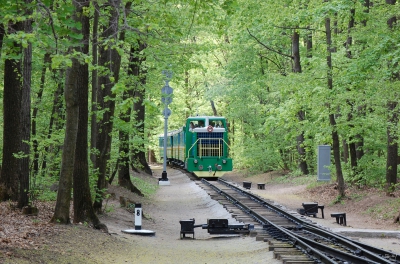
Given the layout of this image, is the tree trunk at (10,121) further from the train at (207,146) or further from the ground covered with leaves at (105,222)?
the train at (207,146)

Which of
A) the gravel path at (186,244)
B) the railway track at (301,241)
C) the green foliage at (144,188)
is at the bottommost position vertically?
the gravel path at (186,244)

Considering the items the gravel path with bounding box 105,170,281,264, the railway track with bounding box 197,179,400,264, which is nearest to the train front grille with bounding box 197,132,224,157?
the gravel path with bounding box 105,170,281,264

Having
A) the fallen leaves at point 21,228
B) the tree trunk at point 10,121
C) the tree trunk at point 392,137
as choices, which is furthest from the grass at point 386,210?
the tree trunk at point 10,121

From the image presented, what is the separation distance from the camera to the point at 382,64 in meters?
19.6

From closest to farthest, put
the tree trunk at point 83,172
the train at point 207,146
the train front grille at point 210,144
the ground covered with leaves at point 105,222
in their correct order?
1. the ground covered with leaves at point 105,222
2. the tree trunk at point 83,172
3. the train at point 207,146
4. the train front grille at point 210,144

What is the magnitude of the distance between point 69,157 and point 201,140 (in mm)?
20360

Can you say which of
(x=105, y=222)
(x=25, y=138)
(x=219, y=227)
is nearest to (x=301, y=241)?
(x=219, y=227)

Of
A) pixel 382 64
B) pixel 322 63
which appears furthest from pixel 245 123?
pixel 382 64

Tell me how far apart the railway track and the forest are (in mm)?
4290

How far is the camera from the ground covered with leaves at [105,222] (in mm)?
10305

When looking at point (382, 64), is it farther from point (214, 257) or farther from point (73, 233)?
point (73, 233)

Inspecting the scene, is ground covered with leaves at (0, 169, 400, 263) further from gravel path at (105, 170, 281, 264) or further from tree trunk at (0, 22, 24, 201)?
tree trunk at (0, 22, 24, 201)

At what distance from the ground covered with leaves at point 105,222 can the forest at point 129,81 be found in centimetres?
66

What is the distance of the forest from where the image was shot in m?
10.7
